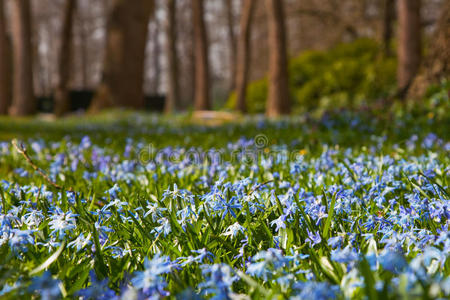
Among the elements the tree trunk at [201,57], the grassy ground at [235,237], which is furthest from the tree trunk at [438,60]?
the tree trunk at [201,57]

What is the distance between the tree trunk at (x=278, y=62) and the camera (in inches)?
395

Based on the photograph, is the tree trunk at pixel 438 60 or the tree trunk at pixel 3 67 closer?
the tree trunk at pixel 438 60

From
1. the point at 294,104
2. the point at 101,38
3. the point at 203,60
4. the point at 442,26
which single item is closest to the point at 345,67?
the point at 294,104

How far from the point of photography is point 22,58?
51.4 feet

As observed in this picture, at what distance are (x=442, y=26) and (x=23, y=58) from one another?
14902 millimetres

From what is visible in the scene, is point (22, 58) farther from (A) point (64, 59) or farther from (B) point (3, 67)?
(B) point (3, 67)

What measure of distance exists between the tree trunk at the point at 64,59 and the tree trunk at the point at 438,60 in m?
13.1

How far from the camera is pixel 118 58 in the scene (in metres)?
14.6

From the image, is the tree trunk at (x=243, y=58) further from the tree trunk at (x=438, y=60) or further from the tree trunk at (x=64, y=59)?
the tree trunk at (x=438, y=60)

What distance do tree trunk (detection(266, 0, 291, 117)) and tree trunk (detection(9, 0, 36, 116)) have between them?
1044cm

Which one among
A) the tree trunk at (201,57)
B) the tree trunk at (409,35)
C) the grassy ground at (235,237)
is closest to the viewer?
the grassy ground at (235,237)

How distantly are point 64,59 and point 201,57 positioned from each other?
17.9 ft

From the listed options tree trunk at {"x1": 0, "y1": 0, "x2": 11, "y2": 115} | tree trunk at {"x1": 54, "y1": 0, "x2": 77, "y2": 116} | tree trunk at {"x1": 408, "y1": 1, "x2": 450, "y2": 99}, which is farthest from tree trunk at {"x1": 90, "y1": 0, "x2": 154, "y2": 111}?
tree trunk at {"x1": 408, "y1": 1, "x2": 450, "y2": 99}

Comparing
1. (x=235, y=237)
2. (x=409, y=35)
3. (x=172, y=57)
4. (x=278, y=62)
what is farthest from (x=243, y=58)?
(x=235, y=237)
